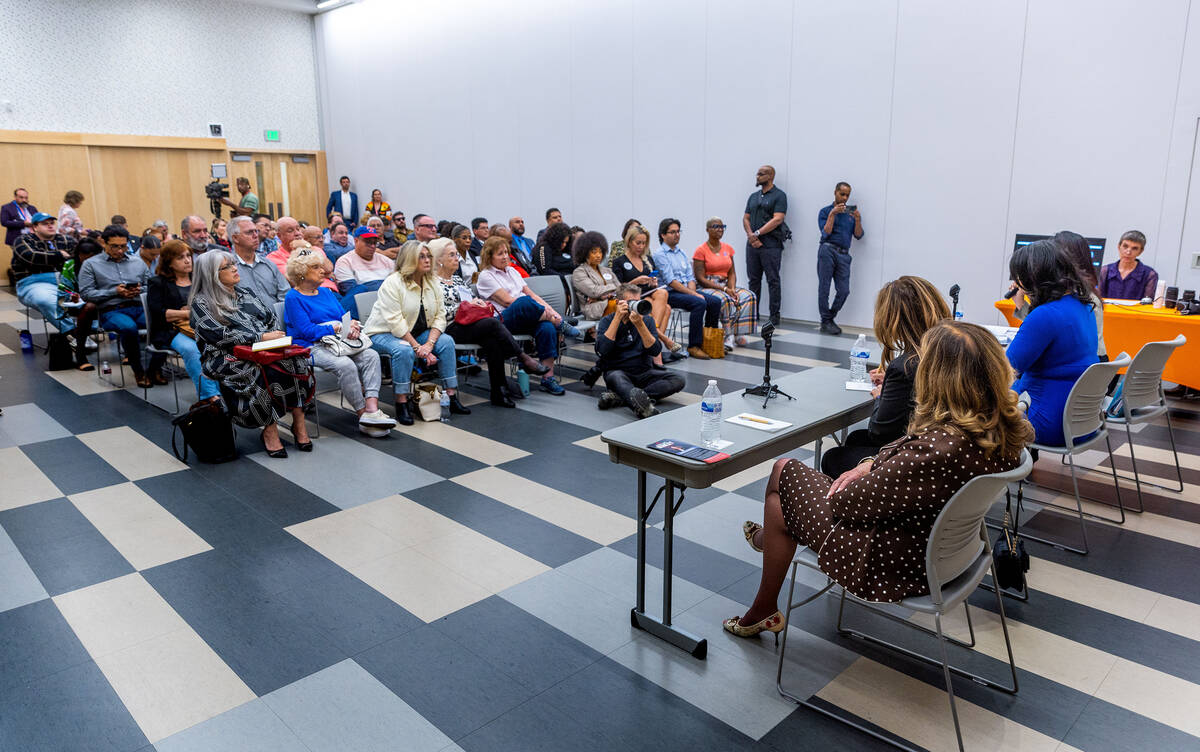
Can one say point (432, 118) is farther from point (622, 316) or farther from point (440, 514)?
point (440, 514)

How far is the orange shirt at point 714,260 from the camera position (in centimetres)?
884

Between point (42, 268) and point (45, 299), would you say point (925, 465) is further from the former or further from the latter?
point (42, 268)

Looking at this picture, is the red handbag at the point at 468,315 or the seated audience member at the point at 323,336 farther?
the red handbag at the point at 468,315

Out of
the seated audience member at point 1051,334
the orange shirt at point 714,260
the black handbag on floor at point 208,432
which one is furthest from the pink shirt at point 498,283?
the seated audience member at point 1051,334

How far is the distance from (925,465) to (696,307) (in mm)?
5886

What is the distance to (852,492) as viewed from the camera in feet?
7.75

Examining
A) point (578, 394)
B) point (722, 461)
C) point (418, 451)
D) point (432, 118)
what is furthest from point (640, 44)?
point (722, 461)

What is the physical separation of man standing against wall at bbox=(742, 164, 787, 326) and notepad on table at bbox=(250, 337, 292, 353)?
6.40 meters

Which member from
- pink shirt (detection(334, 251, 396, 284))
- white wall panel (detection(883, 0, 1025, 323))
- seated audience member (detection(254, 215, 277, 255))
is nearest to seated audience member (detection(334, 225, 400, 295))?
pink shirt (detection(334, 251, 396, 284))

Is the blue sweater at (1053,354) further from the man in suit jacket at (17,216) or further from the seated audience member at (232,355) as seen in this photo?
the man in suit jacket at (17,216)

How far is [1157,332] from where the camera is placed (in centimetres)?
588

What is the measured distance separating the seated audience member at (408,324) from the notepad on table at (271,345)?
907 mm

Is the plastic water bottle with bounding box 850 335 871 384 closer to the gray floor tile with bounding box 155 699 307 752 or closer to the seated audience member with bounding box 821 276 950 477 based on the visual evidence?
the seated audience member with bounding box 821 276 950 477

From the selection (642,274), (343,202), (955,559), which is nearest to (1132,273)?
(642,274)
